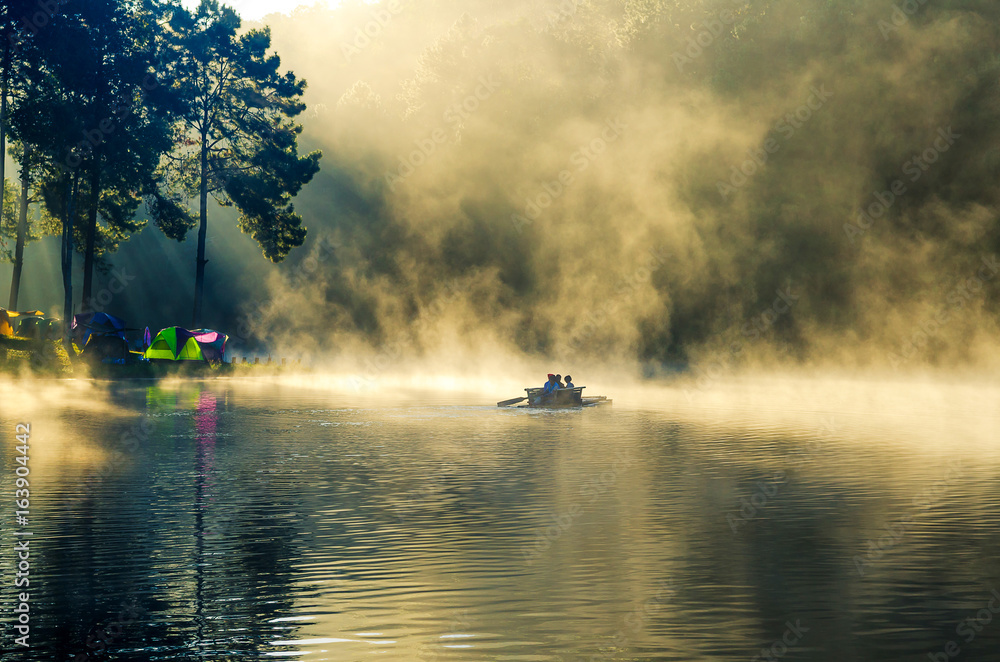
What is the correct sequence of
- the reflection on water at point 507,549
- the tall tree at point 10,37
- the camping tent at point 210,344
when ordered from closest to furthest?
1. the reflection on water at point 507,549
2. the tall tree at point 10,37
3. the camping tent at point 210,344

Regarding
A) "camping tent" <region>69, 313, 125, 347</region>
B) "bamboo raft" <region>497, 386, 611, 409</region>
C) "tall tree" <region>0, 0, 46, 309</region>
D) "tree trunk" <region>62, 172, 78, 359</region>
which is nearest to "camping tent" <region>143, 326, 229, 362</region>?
"camping tent" <region>69, 313, 125, 347</region>

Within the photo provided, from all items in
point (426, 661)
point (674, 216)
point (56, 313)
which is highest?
point (674, 216)

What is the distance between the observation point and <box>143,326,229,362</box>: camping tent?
55.6 metres

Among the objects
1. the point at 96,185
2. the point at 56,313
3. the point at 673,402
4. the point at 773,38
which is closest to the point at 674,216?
the point at 773,38

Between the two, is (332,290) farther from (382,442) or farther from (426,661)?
(426,661)

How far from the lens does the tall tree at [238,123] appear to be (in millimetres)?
59625

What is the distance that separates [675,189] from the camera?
65.0 meters

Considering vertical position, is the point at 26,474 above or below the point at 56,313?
below

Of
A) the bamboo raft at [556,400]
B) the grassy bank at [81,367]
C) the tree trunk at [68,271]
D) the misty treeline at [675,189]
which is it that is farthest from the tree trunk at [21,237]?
the bamboo raft at [556,400]

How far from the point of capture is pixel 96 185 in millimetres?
51812

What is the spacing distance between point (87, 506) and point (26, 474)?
3.65 metres

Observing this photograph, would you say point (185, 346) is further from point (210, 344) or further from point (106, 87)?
point (106, 87)

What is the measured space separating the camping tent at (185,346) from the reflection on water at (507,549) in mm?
32463

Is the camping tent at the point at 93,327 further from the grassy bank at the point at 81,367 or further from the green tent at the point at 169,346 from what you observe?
the grassy bank at the point at 81,367
